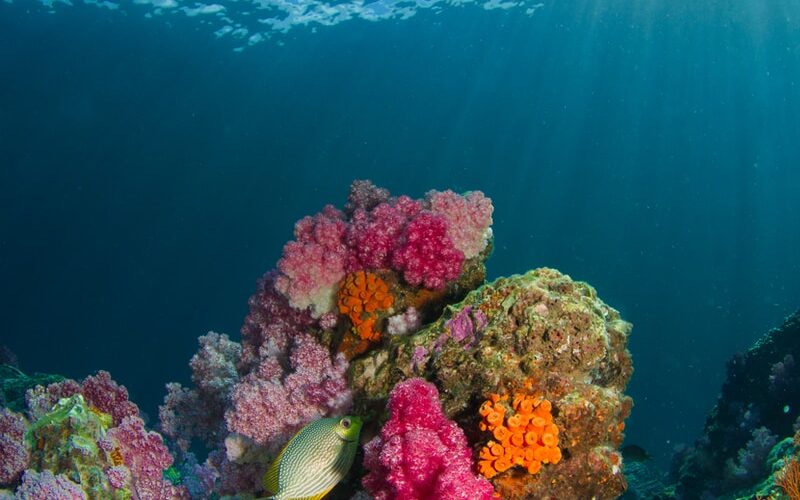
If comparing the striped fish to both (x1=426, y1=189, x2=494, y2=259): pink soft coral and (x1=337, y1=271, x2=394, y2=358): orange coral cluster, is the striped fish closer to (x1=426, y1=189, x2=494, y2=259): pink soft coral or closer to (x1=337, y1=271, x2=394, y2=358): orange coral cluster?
(x1=337, y1=271, x2=394, y2=358): orange coral cluster

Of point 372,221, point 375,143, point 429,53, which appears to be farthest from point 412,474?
point 375,143

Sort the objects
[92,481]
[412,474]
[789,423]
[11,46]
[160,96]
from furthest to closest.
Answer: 1. [160,96]
2. [11,46]
3. [789,423]
4. [92,481]
5. [412,474]

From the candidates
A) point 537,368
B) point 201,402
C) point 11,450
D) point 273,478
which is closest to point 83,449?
point 11,450

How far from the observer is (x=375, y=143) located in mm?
66938

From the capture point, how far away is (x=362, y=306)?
4742mm

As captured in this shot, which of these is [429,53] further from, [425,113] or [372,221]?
[372,221]

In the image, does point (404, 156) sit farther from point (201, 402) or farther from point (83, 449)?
point (83, 449)

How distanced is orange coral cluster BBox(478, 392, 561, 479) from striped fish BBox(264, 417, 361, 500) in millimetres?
863

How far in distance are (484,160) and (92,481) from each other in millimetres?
72660

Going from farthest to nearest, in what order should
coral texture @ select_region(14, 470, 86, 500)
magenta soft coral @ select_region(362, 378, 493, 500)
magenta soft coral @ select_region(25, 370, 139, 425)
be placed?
magenta soft coral @ select_region(25, 370, 139, 425) < coral texture @ select_region(14, 470, 86, 500) < magenta soft coral @ select_region(362, 378, 493, 500)

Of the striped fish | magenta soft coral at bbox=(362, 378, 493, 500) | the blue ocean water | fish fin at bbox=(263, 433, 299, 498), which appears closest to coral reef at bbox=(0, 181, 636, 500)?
magenta soft coral at bbox=(362, 378, 493, 500)

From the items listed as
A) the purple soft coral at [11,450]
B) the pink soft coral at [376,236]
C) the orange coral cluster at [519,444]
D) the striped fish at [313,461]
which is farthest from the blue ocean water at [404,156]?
the orange coral cluster at [519,444]

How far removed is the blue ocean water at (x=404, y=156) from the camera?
126 ft

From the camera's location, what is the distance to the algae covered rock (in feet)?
10.4
